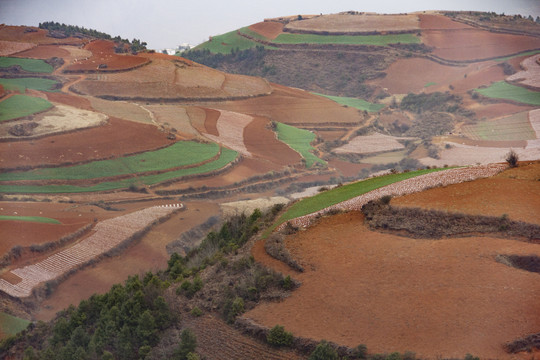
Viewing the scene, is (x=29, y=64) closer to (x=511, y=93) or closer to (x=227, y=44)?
(x=227, y=44)

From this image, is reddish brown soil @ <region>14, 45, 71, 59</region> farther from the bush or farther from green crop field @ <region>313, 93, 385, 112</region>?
the bush

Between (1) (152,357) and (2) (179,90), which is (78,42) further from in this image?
(1) (152,357)

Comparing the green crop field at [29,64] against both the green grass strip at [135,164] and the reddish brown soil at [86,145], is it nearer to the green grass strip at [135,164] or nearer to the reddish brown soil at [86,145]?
the reddish brown soil at [86,145]

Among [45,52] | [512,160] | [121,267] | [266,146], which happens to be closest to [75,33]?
[45,52]

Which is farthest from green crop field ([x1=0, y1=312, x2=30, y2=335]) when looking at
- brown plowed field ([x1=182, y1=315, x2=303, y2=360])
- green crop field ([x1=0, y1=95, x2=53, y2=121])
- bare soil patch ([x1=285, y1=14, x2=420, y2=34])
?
bare soil patch ([x1=285, y1=14, x2=420, y2=34])

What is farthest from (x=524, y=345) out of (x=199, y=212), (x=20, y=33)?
(x=20, y=33)

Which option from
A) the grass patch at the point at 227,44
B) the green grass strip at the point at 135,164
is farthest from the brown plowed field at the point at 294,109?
the grass patch at the point at 227,44

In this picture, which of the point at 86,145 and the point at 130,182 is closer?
the point at 130,182
